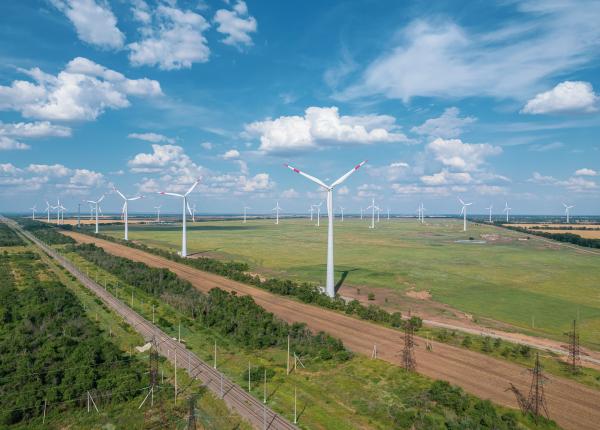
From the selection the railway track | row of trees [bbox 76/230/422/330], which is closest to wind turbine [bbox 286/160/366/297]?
row of trees [bbox 76/230/422/330]

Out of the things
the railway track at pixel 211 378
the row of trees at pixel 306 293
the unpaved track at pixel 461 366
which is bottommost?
the unpaved track at pixel 461 366

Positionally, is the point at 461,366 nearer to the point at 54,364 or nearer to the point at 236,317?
the point at 236,317

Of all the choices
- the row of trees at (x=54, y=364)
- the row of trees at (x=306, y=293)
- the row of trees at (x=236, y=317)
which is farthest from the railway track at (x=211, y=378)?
the row of trees at (x=306, y=293)

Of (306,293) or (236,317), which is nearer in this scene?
(236,317)

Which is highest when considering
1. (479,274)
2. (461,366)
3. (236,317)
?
(236,317)

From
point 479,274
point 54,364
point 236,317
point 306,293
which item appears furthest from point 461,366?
point 479,274

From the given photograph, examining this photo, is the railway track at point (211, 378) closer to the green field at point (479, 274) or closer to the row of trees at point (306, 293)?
the row of trees at point (306, 293)

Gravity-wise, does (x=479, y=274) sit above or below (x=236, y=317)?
below
